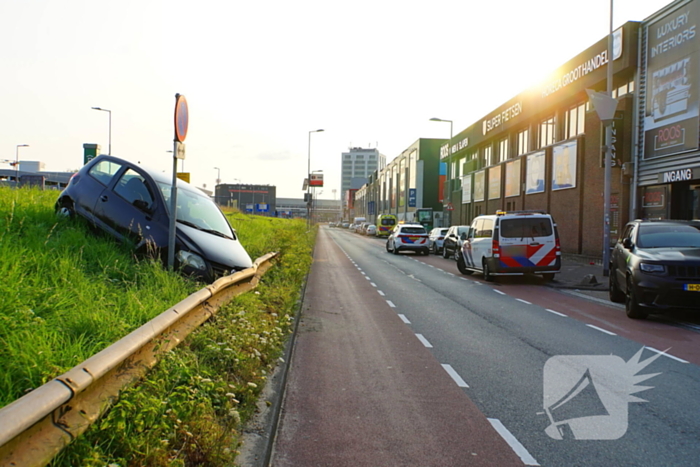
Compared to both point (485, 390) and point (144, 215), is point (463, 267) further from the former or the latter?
point (485, 390)

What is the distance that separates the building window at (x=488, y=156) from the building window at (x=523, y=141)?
578 centimetres

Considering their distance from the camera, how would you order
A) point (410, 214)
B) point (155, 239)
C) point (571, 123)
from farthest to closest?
1. point (410, 214)
2. point (571, 123)
3. point (155, 239)

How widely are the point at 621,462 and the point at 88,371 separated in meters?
3.55

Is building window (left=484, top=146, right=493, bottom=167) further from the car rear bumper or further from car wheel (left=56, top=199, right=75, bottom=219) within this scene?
car wheel (left=56, top=199, right=75, bottom=219)

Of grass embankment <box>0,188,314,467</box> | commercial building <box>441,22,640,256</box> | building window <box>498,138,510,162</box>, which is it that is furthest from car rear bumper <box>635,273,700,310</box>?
building window <box>498,138,510,162</box>

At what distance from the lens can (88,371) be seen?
3166 mm

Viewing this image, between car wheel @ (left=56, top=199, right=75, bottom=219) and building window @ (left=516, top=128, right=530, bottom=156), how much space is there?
32518 millimetres

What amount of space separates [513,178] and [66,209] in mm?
32930

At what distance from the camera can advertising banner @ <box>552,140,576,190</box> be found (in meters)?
28.7

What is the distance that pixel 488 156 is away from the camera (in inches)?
1820

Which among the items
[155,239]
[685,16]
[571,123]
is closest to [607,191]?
[685,16]

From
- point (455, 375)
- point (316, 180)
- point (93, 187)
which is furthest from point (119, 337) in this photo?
point (316, 180)

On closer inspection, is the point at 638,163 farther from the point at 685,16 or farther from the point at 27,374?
the point at 27,374

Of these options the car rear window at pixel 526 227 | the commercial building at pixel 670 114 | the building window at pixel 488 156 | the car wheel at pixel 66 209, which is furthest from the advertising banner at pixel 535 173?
the car wheel at pixel 66 209
